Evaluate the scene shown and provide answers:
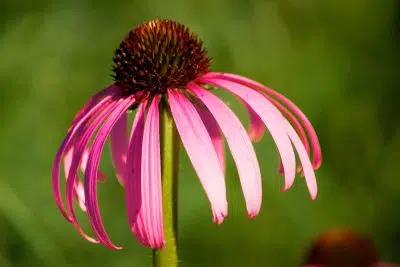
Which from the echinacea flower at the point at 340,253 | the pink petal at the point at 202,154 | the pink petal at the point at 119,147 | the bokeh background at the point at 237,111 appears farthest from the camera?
the bokeh background at the point at 237,111

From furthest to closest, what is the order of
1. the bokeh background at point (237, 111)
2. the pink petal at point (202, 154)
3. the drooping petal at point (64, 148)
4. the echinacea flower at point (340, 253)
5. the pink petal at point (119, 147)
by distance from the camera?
the bokeh background at point (237, 111) < the echinacea flower at point (340, 253) < the pink petal at point (119, 147) < the drooping petal at point (64, 148) < the pink petal at point (202, 154)

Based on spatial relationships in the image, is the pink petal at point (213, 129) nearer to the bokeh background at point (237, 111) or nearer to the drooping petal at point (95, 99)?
the drooping petal at point (95, 99)

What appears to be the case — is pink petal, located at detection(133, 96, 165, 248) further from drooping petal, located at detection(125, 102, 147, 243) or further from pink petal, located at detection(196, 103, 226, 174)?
pink petal, located at detection(196, 103, 226, 174)

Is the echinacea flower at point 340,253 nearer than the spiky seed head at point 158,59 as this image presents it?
No

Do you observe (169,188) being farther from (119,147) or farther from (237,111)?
(237,111)

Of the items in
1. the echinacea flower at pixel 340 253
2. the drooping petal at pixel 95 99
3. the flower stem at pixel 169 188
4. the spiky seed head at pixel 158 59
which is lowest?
the echinacea flower at pixel 340 253

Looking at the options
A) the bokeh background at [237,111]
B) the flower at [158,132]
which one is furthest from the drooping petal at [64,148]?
the bokeh background at [237,111]

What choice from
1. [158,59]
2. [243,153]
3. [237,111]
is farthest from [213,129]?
[237,111]

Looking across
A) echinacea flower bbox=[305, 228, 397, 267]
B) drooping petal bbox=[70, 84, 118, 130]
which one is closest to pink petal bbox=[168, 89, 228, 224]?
drooping petal bbox=[70, 84, 118, 130]

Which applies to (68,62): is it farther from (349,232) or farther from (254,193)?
(254,193)
